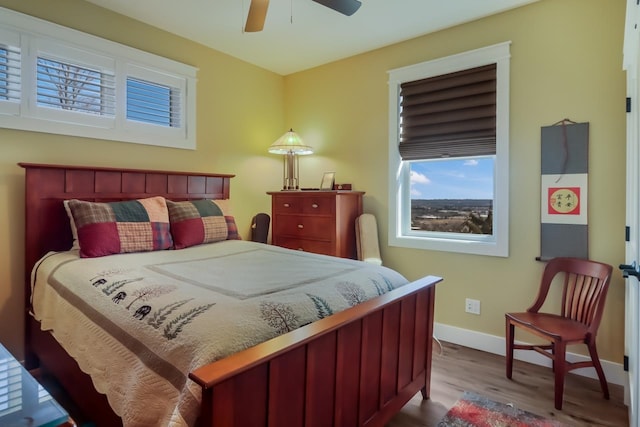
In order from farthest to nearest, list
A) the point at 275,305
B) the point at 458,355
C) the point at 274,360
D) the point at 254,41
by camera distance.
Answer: the point at 254,41 → the point at 458,355 → the point at 275,305 → the point at 274,360

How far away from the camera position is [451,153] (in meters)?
2.95

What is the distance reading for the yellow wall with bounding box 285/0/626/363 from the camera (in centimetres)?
227

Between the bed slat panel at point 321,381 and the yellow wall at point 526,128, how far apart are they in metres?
1.91

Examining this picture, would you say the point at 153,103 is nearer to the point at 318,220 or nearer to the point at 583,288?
the point at 318,220

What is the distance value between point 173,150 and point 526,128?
2865 mm

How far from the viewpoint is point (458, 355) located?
8.85ft

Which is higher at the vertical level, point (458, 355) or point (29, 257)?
point (29, 257)

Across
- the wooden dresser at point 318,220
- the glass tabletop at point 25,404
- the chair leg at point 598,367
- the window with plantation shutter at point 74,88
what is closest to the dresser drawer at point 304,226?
the wooden dresser at point 318,220

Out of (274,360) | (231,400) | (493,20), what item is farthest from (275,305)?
(493,20)

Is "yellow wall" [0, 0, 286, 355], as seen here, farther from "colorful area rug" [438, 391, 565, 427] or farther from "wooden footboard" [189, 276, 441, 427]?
"colorful area rug" [438, 391, 565, 427]

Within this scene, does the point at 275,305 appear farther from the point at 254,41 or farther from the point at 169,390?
the point at 254,41

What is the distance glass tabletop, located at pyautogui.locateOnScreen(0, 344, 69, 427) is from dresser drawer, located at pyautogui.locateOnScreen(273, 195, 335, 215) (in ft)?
8.13

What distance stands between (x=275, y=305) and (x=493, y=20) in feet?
8.99

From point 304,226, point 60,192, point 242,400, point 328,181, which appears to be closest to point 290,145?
point 328,181
